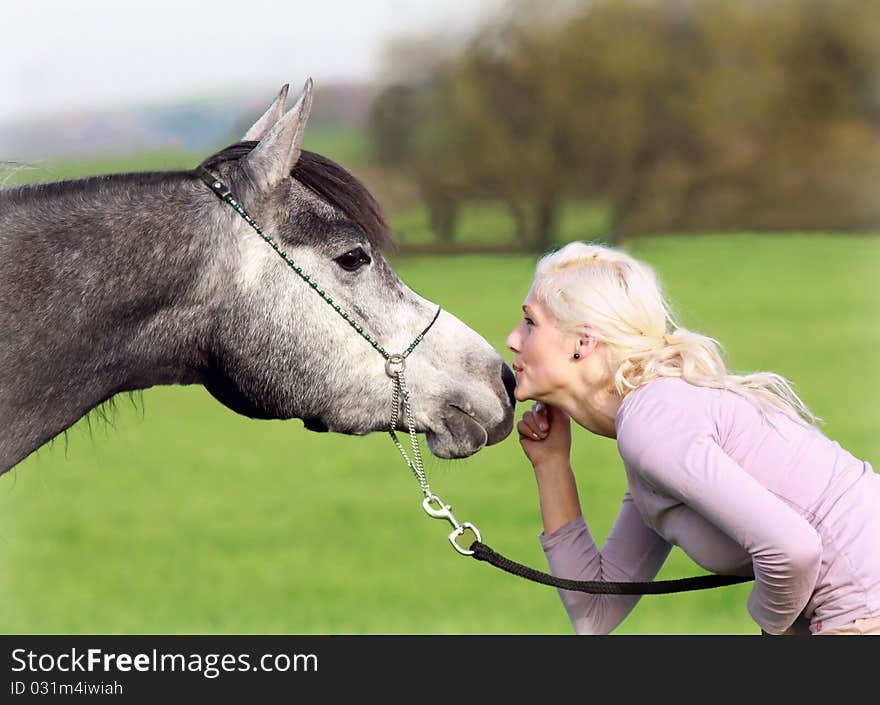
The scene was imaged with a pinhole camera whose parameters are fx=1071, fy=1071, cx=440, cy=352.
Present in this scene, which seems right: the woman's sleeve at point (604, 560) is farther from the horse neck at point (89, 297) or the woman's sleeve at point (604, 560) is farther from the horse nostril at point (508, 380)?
the horse neck at point (89, 297)

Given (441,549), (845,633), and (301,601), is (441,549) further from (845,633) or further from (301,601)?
(845,633)

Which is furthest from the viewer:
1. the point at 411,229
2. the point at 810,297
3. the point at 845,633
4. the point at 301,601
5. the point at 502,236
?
the point at 810,297

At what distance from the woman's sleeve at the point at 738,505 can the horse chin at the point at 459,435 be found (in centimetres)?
57

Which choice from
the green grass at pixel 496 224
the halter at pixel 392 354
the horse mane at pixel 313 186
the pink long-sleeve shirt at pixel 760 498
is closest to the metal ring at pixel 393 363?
the halter at pixel 392 354

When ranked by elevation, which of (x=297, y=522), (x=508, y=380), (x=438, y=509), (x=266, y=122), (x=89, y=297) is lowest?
(x=297, y=522)

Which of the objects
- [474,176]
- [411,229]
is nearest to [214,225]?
[411,229]

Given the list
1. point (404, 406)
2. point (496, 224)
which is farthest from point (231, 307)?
point (496, 224)

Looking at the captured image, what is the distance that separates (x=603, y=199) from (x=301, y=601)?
1678 centimetres

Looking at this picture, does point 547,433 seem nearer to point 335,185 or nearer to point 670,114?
point 335,185

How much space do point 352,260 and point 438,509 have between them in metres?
0.62

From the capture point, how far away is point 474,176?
21547mm

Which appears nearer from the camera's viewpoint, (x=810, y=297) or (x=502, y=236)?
(x=502, y=236)

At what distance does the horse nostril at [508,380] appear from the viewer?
2.53 m

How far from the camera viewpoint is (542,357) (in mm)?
2301
